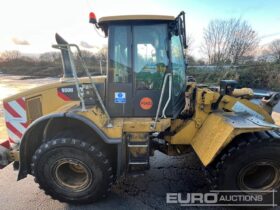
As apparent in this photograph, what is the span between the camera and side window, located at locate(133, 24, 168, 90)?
3.47 meters

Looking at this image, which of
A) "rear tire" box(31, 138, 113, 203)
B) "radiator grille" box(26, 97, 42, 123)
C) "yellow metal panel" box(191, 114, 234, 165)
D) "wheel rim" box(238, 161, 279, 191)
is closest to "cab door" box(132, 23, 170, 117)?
"yellow metal panel" box(191, 114, 234, 165)

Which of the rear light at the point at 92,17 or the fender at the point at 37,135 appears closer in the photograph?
the fender at the point at 37,135

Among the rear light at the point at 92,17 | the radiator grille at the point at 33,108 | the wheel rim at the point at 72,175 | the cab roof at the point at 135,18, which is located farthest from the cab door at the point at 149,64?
the radiator grille at the point at 33,108

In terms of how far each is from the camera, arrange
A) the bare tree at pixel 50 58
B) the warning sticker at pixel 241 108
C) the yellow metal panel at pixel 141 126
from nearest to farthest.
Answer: the yellow metal panel at pixel 141 126
the warning sticker at pixel 241 108
the bare tree at pixel 50 58

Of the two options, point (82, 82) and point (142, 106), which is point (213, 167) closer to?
point (142, 106)

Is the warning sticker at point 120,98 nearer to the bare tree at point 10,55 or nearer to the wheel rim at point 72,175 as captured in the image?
the wheel rim at point 72,175

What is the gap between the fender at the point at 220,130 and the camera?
3.14 m

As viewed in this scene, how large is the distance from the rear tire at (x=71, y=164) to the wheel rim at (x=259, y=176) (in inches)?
67.8

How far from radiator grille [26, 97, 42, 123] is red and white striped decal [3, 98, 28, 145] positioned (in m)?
0.07

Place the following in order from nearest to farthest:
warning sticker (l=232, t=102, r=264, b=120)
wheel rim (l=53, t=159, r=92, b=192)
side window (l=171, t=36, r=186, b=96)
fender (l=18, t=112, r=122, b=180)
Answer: fender (l=18, t=112, r=122, b=180), wheel rim (l=53, t=159, r=92, b=192), side window (l=171, t=36, r=186, b=96), warning sticker (l=232, t=102, r=264, b=120)

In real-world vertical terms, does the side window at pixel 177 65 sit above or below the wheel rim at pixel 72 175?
above

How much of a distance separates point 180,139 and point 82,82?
1690mm

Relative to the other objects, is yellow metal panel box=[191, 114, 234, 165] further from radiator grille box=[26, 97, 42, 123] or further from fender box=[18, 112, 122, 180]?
radiator grille box=[26, 97, 42, 123]

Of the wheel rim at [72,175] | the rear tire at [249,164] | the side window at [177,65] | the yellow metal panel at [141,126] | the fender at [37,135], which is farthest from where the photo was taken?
the side window at [177,65]
